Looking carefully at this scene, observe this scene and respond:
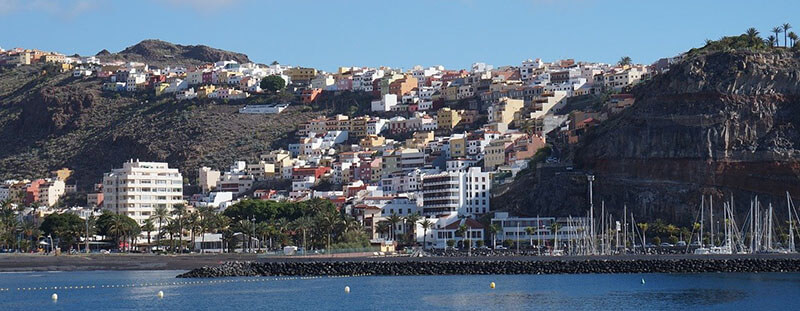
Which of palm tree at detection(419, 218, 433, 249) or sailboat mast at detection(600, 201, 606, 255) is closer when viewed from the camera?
sailboat mast at detection(600, 201, 606, 255)

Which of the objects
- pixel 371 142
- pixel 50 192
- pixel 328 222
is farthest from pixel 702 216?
pixel 50 192

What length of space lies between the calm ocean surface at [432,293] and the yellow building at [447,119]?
92504mm

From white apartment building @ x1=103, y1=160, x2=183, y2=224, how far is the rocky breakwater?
57564mm

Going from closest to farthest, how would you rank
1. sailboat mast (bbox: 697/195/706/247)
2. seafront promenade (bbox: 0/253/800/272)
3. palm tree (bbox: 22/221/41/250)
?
1. seafront promenade (bbox: 0/253/800/272)
2. sailboat mast (bbox: 697/195/706/247)
3. palm tree (bbox: 22/221/41/250)

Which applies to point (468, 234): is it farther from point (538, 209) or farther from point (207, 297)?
point (207, 297)

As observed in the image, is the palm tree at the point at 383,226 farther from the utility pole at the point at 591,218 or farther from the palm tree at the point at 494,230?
the utility pole at the point at 591,218

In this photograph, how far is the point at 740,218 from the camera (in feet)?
388

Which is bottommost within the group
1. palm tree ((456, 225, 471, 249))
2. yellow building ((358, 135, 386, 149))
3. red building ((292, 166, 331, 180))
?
palm tree ((456, 225, 471, 249))

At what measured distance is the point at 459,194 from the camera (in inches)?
5453

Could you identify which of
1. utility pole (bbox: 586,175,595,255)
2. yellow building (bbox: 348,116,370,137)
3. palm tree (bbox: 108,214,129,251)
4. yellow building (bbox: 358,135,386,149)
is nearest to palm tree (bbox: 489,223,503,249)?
utility pole (bbox: 586,175,595,255)

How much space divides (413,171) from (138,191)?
105ft

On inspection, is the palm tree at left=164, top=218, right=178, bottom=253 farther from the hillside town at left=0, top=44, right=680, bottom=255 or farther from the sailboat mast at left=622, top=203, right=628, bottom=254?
the sailboat mast at left=622, top=203, right=628, bottom=254

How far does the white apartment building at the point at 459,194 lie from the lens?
138 meters

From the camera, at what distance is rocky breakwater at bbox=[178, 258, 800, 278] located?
298 feet
